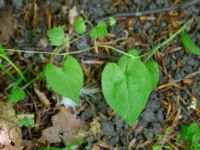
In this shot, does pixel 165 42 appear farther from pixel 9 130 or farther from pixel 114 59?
pixel 9 130

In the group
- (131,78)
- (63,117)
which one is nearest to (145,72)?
(131,78)

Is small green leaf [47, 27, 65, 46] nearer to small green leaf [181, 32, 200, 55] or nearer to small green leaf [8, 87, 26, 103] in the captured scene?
small green leaf [8, 87, 26, 103]

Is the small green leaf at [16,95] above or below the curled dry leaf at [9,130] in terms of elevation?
above

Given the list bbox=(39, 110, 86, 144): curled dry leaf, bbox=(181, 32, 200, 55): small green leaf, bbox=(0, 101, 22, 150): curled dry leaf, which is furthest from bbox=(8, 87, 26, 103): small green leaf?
bbox=(181, 32, 200, 55): small green leaf

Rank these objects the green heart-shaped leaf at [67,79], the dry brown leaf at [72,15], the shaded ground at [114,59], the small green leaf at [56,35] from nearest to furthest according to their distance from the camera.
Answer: the green heart-shaped leaf at [67,79], the small green leaf at [56,35], the shaded ground at [114,59], the dry brown leaf at [72,15]

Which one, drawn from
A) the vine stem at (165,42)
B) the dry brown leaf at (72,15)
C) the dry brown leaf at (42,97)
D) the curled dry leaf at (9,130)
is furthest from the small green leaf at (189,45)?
the curled dry leaf at (9,130)

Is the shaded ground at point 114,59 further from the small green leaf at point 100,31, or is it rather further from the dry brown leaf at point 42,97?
the small green leaf at point 100,31

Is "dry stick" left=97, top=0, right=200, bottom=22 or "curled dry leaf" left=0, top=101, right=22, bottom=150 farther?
"dry stick" left=97, top=0, right=200, bottom=22
